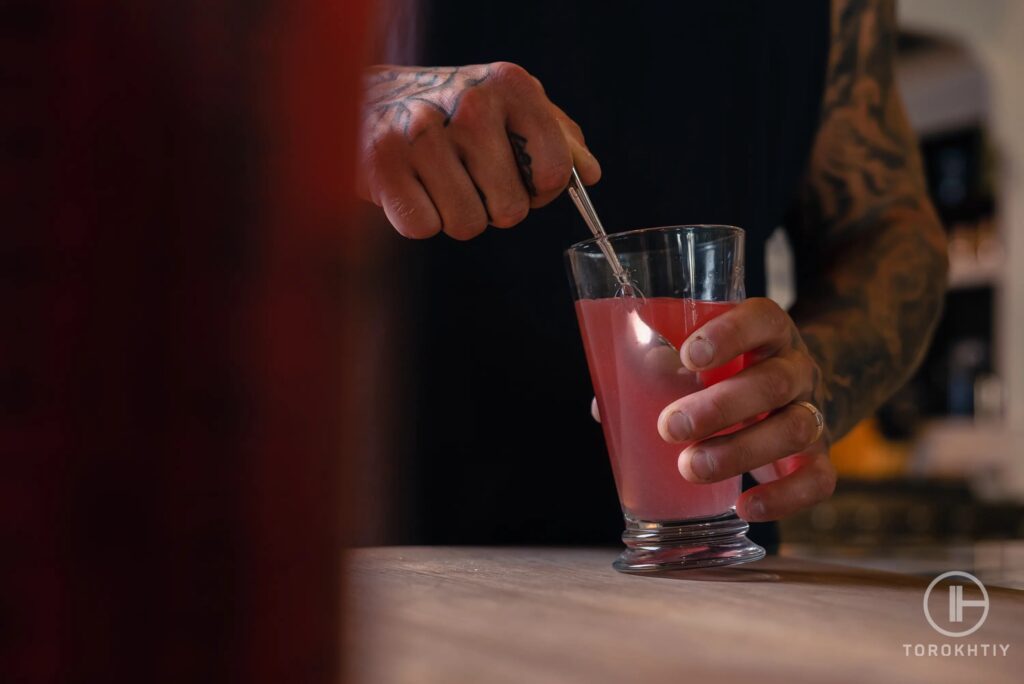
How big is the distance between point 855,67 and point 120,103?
152cm

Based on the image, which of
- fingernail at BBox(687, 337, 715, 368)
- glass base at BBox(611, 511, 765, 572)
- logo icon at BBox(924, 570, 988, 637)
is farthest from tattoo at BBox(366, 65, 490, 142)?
logo icon at BBox(924, 570, 988, 637)

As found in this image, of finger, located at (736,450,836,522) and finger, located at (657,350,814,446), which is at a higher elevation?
finger, located at (657,350,814,446)

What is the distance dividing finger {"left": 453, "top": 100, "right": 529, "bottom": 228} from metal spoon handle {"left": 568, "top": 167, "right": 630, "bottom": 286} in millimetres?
56

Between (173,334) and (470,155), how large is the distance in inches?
25.3

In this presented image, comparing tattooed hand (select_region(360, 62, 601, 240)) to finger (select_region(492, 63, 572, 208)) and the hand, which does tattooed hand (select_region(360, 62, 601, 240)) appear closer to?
finger (select_region(492, 63, 572, 208))

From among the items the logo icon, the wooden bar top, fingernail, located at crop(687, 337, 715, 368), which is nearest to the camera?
the wooden bar top

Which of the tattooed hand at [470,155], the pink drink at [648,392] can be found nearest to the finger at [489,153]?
the tattooed hand at [470,155]

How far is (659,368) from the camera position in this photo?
847 millimetres

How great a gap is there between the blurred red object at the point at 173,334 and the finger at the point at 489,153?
0.61m

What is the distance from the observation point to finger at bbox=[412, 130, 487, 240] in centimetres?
82

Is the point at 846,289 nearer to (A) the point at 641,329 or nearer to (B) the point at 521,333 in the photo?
(B) the point at 521,333

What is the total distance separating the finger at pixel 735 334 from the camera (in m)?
0.81

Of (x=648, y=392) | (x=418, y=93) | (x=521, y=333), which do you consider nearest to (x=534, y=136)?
(x=418, y=93)

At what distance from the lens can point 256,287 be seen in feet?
0.67
